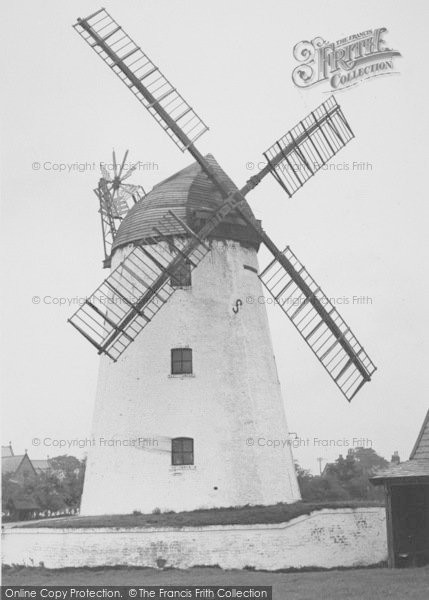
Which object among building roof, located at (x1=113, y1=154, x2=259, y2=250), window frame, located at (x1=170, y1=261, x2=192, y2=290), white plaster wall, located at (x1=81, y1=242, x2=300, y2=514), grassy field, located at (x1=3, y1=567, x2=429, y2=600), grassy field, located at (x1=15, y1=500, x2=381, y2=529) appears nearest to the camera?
grassy field, located at (x1=3, y1=567, x2=429, y2=600)

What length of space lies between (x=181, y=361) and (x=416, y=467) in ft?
20.9

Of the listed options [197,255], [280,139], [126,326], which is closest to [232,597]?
[126,326]

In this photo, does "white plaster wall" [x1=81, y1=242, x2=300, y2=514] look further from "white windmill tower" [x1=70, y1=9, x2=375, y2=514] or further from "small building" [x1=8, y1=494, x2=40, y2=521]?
"small building" [x1=8, y1=494, x2=40, y2=521]

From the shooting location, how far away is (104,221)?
862 inches

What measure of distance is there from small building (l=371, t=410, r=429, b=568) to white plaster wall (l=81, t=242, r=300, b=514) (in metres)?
3.44

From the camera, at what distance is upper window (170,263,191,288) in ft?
62.3

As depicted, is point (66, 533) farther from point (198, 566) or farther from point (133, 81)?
point (133, 81)

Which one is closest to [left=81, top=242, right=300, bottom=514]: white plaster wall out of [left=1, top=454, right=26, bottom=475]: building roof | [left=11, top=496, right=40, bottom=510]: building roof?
[left=11, top=496, right=40, bottom=510]: building roof

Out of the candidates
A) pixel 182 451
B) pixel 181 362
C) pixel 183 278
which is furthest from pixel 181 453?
pixel 183 278

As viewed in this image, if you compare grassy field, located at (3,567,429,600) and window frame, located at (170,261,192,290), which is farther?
window frame, located at (170,261,192,290)

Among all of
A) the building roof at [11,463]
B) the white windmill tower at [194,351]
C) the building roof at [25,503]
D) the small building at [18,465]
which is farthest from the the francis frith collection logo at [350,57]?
the building roof at [11,463]

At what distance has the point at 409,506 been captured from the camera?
1641 cm

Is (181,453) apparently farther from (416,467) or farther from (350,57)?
(350,57)

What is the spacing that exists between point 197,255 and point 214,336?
6.50 ft
